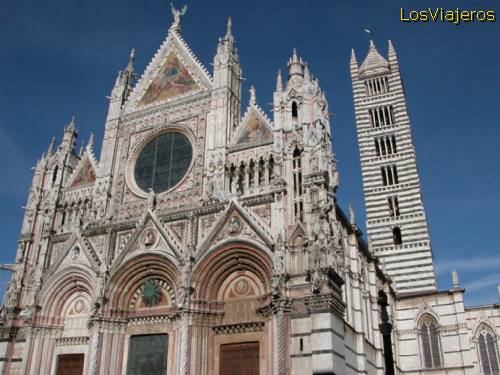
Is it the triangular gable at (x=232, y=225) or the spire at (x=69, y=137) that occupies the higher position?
the spire at (x=69, y=137)

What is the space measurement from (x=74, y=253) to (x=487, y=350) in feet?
74.1

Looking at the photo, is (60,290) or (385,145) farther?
(385,145)

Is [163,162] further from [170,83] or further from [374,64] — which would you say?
[374,64]

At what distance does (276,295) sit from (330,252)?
233 centimetres

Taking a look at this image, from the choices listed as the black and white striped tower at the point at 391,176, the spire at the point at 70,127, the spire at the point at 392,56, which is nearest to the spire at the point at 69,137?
the spire at the point at 70,127

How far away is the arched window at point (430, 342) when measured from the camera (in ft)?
90.6

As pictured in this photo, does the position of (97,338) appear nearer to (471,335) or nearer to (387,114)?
(471,335)

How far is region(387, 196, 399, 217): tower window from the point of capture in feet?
119

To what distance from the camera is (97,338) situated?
2008 centimetres

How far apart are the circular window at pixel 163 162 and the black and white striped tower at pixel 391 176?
14.2 metres

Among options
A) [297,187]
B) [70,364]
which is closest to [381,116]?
[297,187]

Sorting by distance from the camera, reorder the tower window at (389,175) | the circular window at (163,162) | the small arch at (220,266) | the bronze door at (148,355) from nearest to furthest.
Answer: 1. the small arch at (220,266)
2. the bronze door at (148,355)
3. the circular window at (163,162)
4. the tower window at (389,175)

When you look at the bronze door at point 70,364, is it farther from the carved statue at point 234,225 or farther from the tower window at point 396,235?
the tower window at point 396,235

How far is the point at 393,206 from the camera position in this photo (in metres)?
36.8
